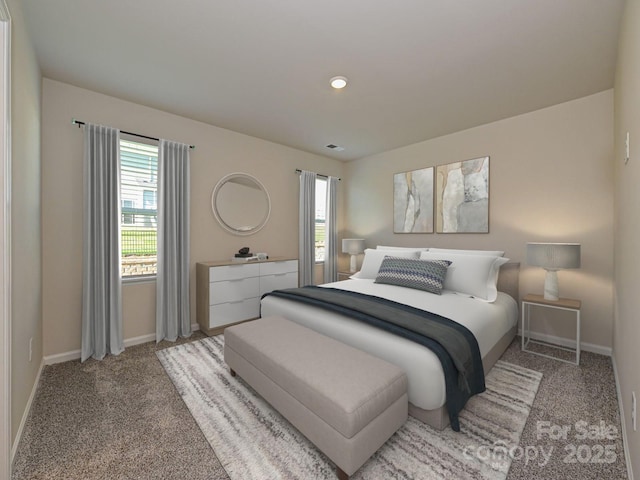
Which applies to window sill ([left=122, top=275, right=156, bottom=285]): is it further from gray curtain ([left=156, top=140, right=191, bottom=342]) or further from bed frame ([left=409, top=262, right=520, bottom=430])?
bed frame ([left=409, top=262, right=520, bottom=430])

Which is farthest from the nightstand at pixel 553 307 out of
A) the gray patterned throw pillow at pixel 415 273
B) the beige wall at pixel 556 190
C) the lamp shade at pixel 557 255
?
the gray patterned throw pillow at pixel 415 273

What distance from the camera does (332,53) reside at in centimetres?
213

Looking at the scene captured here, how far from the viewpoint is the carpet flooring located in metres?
1.41

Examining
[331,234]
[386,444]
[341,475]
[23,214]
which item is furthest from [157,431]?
[331,234]

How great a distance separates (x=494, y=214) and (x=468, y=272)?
1.06 m

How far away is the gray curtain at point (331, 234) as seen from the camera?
192 inches

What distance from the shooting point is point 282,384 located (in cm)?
163

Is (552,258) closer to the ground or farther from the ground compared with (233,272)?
farther from the ground

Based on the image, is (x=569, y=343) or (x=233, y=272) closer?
(x=569, y=343)

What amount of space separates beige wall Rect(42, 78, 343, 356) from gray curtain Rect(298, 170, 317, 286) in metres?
0.32

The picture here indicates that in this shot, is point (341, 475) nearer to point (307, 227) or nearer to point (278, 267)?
point (278, 267)

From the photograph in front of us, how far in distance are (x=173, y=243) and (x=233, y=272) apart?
2.46 ft

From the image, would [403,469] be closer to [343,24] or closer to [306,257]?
[343,24]

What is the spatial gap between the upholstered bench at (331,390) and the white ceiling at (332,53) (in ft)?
7.08
